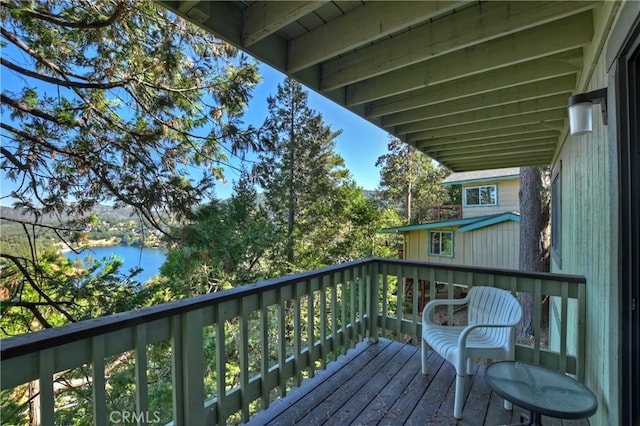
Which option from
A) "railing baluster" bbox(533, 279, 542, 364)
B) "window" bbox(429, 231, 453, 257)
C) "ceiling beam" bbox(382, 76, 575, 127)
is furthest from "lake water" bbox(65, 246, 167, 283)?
"window" bbox(429, 231, 453, 257)

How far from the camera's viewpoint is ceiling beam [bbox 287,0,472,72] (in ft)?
5.63

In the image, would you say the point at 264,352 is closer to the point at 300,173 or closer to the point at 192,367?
the point at 192,367

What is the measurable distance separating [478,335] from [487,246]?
884cm

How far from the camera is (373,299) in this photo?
3443 millimetres

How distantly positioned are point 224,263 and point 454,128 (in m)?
7.73

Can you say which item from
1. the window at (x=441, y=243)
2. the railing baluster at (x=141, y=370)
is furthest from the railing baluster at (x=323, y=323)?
the window at (x=441, y=243)

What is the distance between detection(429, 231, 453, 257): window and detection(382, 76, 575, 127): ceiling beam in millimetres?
8920

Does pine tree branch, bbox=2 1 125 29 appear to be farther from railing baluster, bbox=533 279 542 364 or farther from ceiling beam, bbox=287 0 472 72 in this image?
railing baluster, bbox=533 279 542 364

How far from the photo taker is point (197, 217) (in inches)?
182

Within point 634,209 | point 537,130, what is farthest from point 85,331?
point 537,130

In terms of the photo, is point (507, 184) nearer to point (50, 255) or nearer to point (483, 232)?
point (483, 232)

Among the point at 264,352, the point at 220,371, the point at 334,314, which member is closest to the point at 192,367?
the point at 220,371

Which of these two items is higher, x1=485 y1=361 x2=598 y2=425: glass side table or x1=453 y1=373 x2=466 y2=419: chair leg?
x1=485 y1=361 x2=598 y2=425: glass side table

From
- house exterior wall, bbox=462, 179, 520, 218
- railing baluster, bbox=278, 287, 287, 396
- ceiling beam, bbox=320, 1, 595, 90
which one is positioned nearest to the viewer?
ceiling beam, bbox=320, 1, 595, 90
